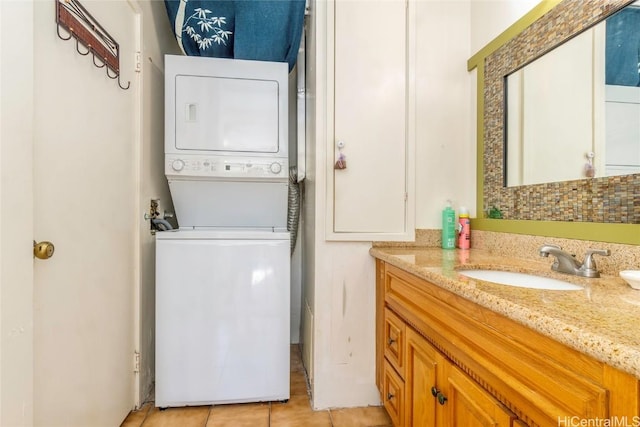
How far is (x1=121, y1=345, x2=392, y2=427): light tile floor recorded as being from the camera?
159 centimetres

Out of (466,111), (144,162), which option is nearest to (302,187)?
(144,162)

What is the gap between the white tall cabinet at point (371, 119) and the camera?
5.53 feet

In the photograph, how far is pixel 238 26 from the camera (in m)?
1.87

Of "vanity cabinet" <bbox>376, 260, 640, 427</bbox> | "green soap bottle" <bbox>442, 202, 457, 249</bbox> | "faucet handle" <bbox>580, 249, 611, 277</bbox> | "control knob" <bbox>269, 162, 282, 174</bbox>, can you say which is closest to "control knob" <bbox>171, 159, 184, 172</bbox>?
"control knob" <bbox>269, 162, 282, 174</bbox>

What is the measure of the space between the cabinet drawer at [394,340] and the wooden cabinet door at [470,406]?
370 mm

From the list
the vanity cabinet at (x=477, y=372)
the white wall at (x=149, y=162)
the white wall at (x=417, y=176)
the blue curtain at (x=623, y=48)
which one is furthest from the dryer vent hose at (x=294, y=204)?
the blue curtain at (x=623, y=48)

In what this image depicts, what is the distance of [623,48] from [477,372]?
3.68 feet

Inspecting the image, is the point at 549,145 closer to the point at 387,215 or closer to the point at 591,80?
the point at 591,80

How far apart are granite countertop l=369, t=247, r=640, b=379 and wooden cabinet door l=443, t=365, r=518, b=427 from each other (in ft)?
0.80

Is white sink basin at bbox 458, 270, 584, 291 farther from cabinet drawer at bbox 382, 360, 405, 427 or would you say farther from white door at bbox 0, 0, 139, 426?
white door at bbox 0, 0, 139, 426

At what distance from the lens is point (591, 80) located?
3.66ft

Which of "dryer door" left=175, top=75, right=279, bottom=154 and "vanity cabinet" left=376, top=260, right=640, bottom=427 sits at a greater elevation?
"dryer door" left=175, top=75, right=279, bottom=154

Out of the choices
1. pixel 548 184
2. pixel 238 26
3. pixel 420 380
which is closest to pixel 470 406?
pixel 420 380

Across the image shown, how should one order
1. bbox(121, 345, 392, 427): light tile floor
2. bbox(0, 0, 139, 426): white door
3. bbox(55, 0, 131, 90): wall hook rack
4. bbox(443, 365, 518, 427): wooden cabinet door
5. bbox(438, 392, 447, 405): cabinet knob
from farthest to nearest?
bbox(121, 345, 392, 427): light tile floor
bbox(55, 0, 131, 90): wall hook rack
bbox(438, 392, 447, 405): cabinet knob
bbox(0, 0, 139, 426): white door
bbox(443, 365, 518, 427): wooden cabinet door
